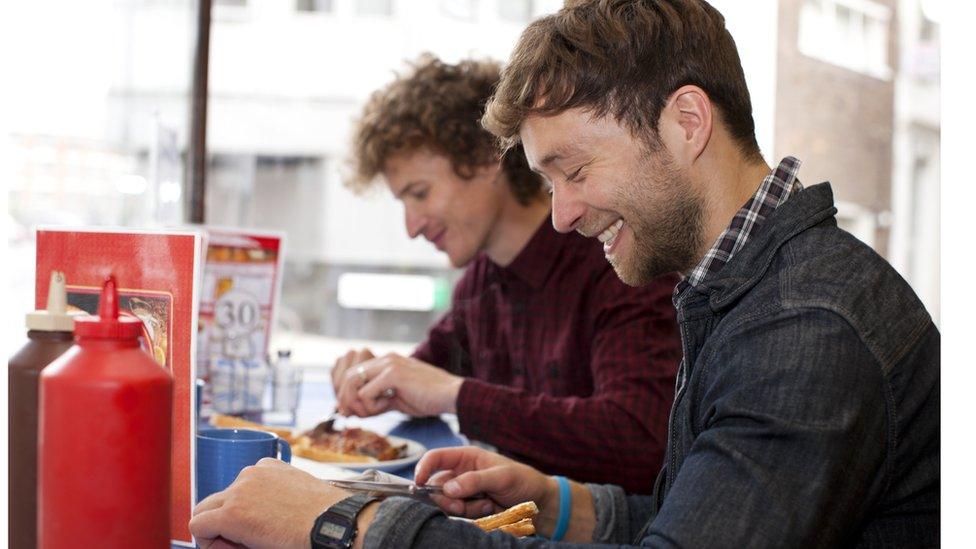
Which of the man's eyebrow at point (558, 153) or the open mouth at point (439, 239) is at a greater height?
the man's eyebrow at point (558, 153)

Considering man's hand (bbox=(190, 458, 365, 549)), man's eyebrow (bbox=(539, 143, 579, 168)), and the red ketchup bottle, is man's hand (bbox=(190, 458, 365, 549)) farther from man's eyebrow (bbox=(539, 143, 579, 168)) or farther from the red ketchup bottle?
man's eyebrow (bbox=(539, 143, 579, 168))

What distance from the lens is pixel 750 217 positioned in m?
1.05

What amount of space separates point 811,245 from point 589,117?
0.29m

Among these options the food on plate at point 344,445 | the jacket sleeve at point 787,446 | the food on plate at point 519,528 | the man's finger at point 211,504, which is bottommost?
the food on plate at point 344,445

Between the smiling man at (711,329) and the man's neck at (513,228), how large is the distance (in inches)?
32.3

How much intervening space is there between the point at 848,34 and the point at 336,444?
399cm

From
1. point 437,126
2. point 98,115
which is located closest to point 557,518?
point 437,126

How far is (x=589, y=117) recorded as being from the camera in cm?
110

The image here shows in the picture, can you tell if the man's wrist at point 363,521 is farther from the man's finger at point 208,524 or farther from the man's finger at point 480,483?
the man's finger at point 480,483

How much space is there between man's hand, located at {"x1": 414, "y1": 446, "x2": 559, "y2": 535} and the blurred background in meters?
0.72

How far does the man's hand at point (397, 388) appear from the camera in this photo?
1684mm

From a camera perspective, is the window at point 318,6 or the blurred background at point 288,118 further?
the window at point 318,6

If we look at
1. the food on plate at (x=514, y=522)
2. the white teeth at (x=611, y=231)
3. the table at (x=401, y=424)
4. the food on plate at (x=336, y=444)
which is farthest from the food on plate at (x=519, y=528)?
the table at (x=401, y=424)
